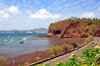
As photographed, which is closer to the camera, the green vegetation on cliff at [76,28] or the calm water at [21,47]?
the calm water at [21,47]

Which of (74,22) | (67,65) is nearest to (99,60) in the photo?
(67,65)

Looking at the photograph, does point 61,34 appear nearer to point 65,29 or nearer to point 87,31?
point 65,29

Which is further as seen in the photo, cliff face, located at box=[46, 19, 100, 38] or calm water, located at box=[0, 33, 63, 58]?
cliff face, located at box=[46, 19, 100, 38]

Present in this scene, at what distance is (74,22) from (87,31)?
24.3 metres

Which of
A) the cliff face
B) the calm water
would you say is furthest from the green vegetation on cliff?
the calm water

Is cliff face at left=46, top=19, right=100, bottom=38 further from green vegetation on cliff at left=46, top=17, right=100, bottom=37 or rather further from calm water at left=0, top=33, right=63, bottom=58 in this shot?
calm water at left=0, top=33, right=63, bottom=58

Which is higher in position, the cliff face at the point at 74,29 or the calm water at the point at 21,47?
the cliff face at the point at 74,29

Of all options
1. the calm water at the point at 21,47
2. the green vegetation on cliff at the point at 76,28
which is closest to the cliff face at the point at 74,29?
the green vegetation on cliff at the point at 76,28

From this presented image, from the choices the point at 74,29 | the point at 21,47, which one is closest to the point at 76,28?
the point at 74,29

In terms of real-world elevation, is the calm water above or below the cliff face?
below

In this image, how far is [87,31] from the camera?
95375 millimetres

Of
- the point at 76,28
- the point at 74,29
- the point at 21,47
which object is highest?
the point at 76,28

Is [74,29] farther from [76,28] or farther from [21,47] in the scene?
[21,47]

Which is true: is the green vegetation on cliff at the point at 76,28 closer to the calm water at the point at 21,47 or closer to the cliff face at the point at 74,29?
the cliff face at the point at 74,29
